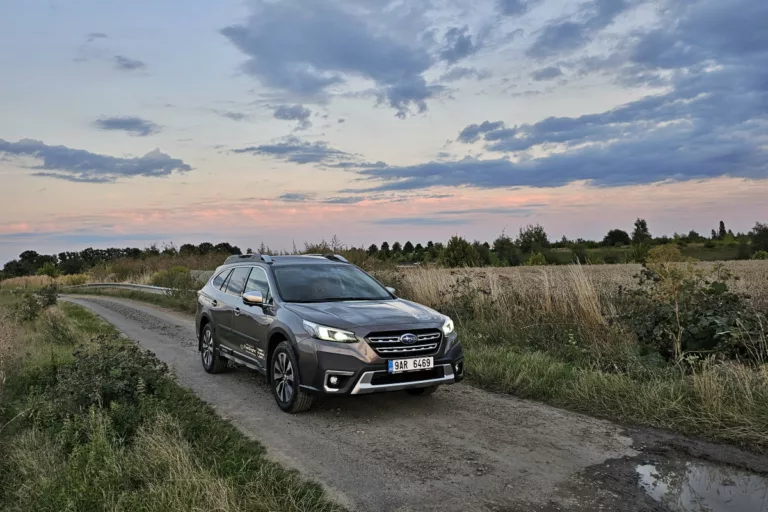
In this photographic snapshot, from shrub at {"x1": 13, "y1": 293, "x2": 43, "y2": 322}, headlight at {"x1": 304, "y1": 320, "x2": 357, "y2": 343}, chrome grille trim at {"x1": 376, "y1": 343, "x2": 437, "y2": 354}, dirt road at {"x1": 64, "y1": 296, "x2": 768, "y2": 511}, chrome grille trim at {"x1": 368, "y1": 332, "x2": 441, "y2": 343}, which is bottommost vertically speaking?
dirt road at {"x1": 64, "y1": 296, "x2": 768, "y2": 511}

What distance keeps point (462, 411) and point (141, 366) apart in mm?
3692

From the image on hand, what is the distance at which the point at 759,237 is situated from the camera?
4259 centimetres

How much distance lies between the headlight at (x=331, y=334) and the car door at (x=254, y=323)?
37.6 inches

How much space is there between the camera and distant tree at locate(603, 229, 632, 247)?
58.8m

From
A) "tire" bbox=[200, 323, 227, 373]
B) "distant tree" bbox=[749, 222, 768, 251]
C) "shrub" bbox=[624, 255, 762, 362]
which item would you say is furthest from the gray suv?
"distant tree" bbox=[749, 222, 768, 251]

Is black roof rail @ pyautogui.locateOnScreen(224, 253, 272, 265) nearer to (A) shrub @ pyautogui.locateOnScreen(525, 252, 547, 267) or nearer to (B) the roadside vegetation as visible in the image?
(B) the roadside vegetation

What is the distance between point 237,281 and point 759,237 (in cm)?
4526

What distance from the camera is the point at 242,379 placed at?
27.7ft

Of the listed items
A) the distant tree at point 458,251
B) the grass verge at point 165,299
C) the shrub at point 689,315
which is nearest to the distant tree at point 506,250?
the distant tree at point 458,251

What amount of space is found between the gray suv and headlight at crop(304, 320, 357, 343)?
10 millimetres

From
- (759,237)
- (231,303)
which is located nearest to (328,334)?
(231,303)

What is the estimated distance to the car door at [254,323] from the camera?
23.3ft

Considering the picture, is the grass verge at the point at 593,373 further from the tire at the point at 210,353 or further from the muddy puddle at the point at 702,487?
the tire at the point at 210,353

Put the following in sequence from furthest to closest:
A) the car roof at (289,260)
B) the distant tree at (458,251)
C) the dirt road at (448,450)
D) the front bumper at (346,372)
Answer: the distant tree at (458,251) → the car roof at (289,260) → the front bumper at (346,372) → the dirt road at (448,450)
